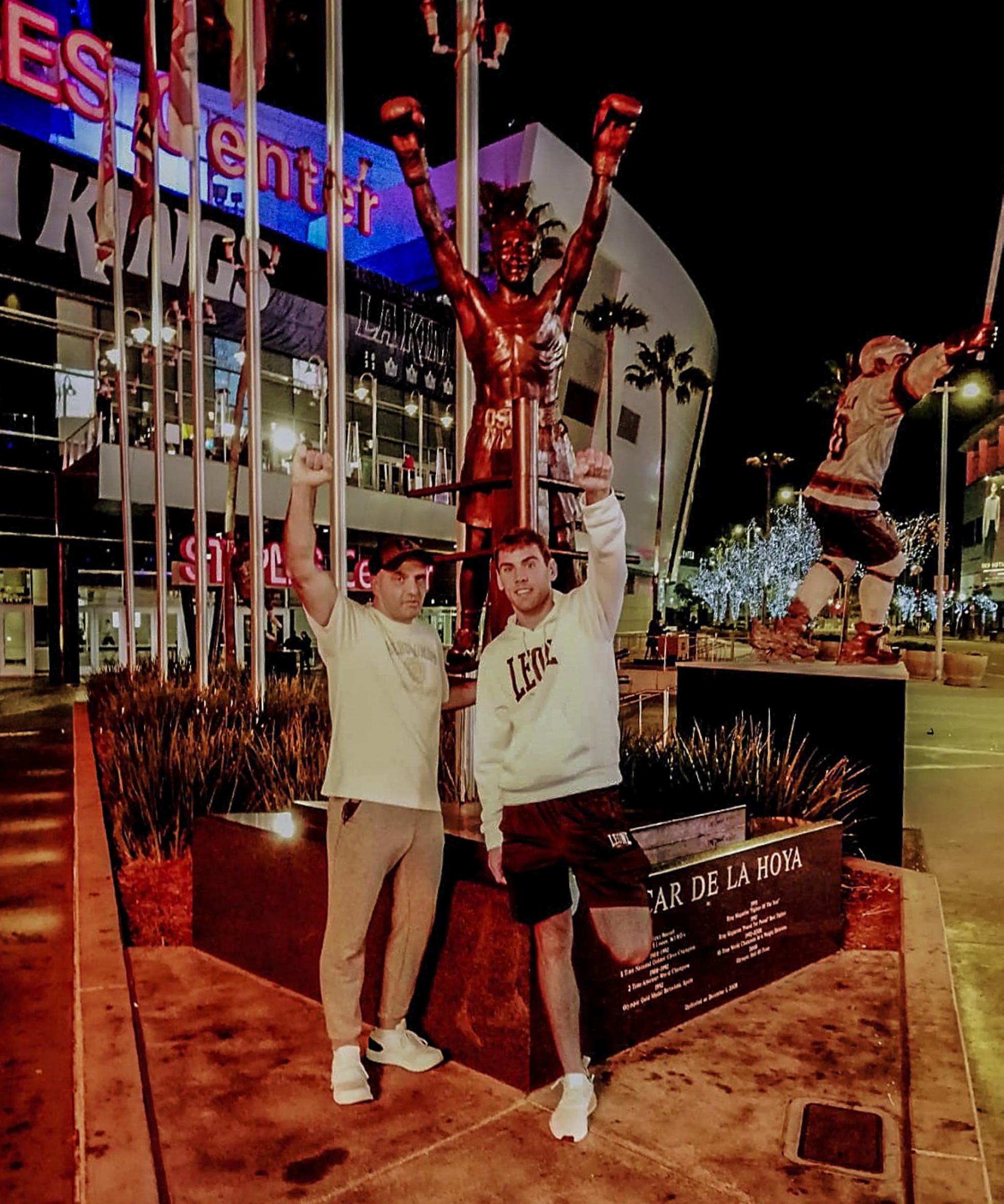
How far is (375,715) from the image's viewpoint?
136 inches

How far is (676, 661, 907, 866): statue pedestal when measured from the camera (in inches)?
264

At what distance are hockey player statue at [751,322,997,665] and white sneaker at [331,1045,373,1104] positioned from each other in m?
6.07

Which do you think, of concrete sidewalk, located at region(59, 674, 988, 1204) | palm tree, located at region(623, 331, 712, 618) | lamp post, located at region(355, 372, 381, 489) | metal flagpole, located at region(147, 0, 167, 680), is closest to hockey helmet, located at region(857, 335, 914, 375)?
concrete sidewalk, located at region(59, 674, 988, 1204)

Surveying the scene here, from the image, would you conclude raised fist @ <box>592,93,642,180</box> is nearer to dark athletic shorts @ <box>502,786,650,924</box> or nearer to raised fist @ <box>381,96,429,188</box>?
raised fist @ <box>381,96,429,188</box>

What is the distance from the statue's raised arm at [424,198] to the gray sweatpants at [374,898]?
2786 mm

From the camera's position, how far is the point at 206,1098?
3.40 metres

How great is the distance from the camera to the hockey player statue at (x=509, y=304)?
495cm

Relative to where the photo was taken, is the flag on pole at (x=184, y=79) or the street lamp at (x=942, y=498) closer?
the flag on pole at (x=184, y=79)

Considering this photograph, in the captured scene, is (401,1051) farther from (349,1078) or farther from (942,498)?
(942,498)

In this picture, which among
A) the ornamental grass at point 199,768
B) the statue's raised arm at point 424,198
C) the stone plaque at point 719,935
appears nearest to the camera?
the stone plaque at point 719,935

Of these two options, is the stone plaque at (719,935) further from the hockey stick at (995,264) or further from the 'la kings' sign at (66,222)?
the 'la kings' sign at (66,222)

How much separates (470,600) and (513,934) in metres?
2.44

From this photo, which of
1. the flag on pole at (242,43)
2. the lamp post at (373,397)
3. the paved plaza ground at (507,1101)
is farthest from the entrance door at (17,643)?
the paved plaza ground at (507,1101)

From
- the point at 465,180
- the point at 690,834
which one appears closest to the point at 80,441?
the point at 465,180
